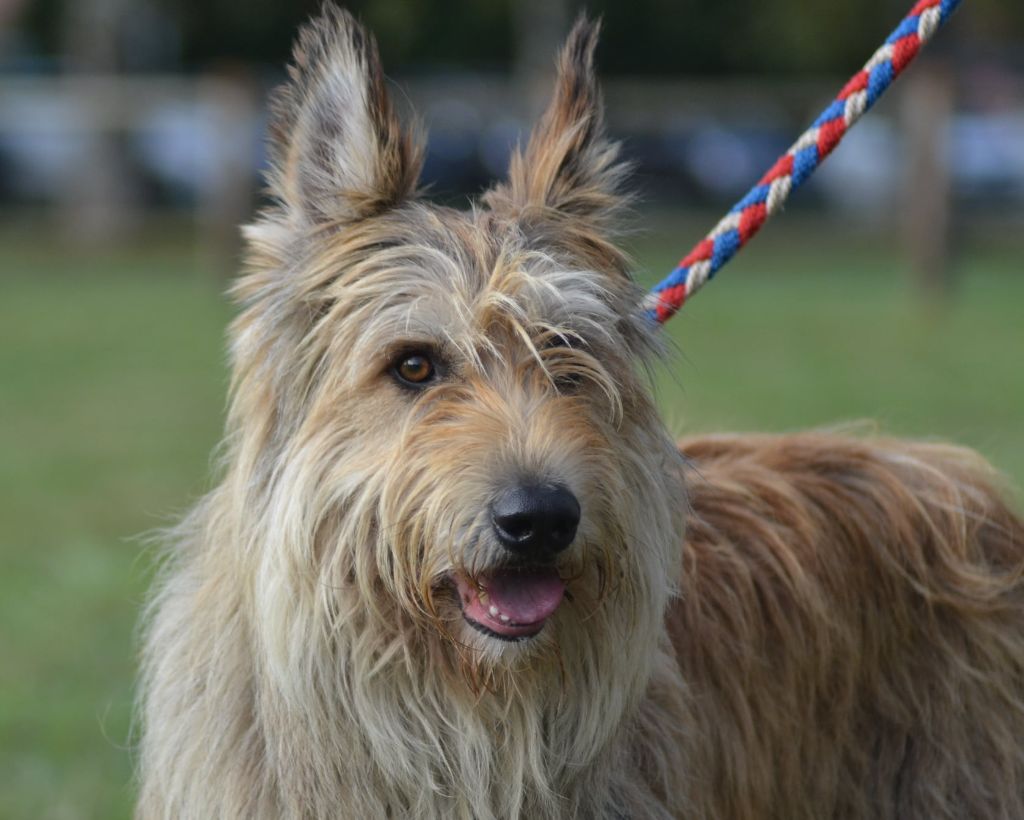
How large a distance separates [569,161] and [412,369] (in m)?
0.71

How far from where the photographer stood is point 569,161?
3.72 meters

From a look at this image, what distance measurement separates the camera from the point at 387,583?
3219 millimetres

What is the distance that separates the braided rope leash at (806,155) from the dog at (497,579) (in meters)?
0.35

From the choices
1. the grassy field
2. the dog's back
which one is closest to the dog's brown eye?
the grassy field

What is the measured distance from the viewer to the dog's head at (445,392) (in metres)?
3.16

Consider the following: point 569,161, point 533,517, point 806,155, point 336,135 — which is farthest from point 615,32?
point 533,517

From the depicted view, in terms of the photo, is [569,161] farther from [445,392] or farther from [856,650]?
[856,650]

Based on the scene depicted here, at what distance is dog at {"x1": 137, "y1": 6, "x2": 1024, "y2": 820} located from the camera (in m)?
3.21

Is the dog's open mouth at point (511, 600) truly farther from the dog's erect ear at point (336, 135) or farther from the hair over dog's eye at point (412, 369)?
the dog's erect ear at point (336, 135)

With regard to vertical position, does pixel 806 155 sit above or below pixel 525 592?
above

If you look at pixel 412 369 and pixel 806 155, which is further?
pixel 806 155

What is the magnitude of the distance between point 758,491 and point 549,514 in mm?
1279

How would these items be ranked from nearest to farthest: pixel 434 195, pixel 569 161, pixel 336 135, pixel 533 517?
pixel 533 517, pixel 336 135, pixel 569 161, pixel 434 195

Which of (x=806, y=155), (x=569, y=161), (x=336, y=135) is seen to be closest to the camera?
(x=336, y=135)
